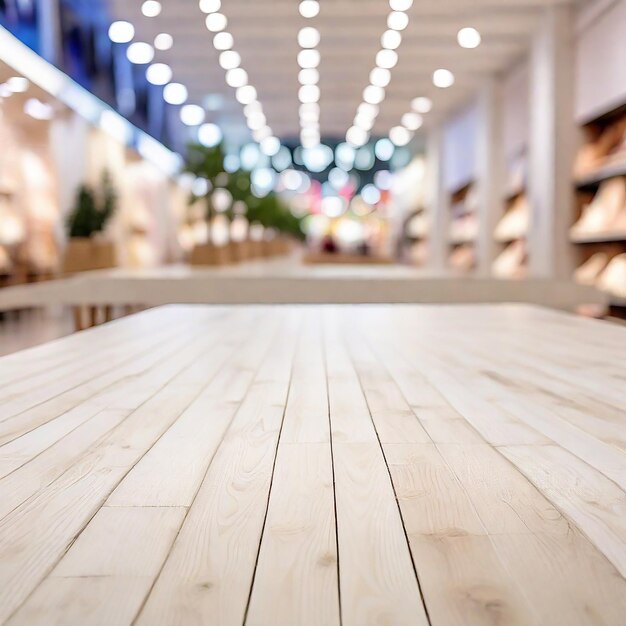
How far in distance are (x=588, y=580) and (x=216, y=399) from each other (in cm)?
135

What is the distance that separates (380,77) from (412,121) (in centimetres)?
385

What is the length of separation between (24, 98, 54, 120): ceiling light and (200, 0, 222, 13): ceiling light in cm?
229

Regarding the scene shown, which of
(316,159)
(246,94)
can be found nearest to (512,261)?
(246,94)

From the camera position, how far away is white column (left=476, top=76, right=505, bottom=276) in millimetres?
11016

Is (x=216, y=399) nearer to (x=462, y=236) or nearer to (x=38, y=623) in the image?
(x=38, y=623)

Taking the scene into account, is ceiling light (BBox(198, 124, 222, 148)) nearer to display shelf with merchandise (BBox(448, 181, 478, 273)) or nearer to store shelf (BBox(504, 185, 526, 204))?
display shelf with merchandise (BBox(448, 181, 478, 273))

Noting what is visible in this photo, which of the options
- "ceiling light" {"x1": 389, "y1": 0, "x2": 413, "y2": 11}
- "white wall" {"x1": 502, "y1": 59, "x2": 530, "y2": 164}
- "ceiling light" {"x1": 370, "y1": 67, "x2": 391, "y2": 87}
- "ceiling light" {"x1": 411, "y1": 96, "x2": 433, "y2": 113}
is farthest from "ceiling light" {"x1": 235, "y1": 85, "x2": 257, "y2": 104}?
"ceiling light" {"x1": 389, "y1": 0, "x2": 413, "y2": 11}

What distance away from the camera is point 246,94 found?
40.2 feet

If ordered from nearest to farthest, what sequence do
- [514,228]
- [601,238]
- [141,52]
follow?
[601,238]
[141,52]
[514,228]

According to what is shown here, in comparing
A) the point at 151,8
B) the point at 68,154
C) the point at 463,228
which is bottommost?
the point at 463,228

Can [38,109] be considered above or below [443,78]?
below

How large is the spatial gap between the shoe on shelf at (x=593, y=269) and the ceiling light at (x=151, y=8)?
4.60 meters

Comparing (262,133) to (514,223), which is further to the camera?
(262,133)

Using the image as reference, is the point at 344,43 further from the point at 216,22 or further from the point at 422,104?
the point at 422,104
